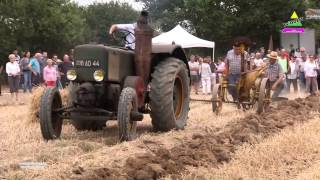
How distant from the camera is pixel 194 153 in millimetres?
6730

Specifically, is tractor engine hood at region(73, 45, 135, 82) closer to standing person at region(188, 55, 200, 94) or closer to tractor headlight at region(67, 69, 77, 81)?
tractor headlight at region(67, 69, 77, 81)

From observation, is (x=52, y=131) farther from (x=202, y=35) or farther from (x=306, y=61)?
(x=202, y=35)

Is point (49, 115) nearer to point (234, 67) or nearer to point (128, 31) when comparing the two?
point (128, 31)

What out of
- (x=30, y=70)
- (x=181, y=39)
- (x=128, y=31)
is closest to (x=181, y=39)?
(x=181, y=39)

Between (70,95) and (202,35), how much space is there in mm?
35056

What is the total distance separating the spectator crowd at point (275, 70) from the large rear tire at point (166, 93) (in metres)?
3.36

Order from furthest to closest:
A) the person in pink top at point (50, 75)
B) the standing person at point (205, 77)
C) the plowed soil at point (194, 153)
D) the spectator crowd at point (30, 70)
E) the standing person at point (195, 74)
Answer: the standing person at point (195, 74) → the standing person at point (205, 77) → the spectator crowd at point (30, 70) → the person in pink top at point (50, 75) → the plowed soil at point (194, 153)

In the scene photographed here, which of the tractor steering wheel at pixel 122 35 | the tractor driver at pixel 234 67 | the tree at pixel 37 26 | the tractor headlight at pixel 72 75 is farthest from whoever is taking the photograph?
the tree at pixel 37 26

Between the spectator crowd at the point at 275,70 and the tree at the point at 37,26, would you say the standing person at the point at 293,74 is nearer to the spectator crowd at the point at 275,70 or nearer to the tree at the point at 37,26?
the spectator crowd at the point at 275,70

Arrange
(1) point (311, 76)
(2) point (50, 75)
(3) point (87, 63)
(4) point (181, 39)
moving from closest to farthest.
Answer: (3) point (87, 63) → (2) point (50, 75) → (1) point (311, 76) → (4) point (181, 39)

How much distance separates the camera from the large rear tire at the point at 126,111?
7.83 m

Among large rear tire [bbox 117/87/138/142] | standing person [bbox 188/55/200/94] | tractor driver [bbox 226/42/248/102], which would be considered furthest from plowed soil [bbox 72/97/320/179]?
standing person [bbox 188/55/200/94]

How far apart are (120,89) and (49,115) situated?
3.58ft

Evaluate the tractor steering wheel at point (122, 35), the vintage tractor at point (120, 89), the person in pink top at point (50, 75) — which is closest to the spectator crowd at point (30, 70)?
the person in pink top at point (50, 75)
